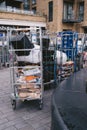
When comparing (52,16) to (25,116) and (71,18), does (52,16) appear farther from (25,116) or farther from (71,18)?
(25,116)

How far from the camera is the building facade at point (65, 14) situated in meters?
19.9

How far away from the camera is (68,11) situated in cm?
2078

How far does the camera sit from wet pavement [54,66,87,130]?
54.8 inches

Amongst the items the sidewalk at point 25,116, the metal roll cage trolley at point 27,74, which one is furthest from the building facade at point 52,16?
the sidewalk at point 25,116

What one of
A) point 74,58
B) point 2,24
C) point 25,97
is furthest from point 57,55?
point 2,24

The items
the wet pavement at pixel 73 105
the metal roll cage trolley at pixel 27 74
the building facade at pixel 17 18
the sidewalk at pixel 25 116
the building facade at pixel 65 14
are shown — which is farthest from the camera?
the building facade at pixel 65 14

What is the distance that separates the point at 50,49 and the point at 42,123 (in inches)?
88.6

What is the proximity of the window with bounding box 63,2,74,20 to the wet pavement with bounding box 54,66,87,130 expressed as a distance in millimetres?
19257

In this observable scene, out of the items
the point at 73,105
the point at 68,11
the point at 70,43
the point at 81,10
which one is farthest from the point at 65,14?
the point at 73,105

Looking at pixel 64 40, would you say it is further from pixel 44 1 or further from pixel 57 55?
pixel 44 1

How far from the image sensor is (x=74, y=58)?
5.42 meters

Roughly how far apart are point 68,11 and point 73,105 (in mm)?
20353

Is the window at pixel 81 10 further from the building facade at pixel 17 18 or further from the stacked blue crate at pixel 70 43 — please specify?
the stacked blue crate at pixel 70 43

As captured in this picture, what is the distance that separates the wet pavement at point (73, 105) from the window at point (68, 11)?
63.2 feet
